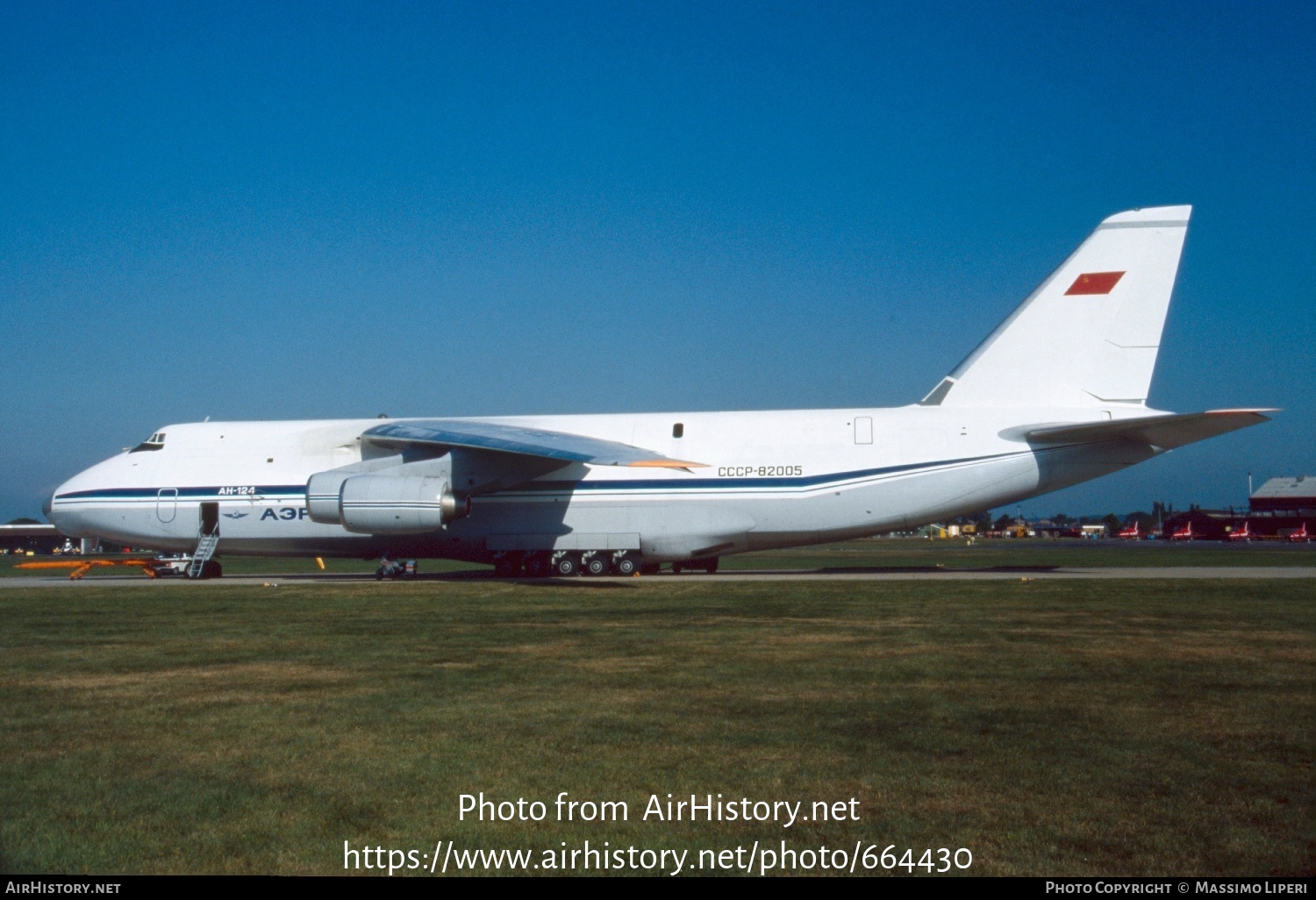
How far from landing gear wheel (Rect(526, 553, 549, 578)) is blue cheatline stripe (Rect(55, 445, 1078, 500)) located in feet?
5.55

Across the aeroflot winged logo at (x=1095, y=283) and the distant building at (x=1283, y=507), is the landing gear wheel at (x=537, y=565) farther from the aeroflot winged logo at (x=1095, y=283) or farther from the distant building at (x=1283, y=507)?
the distant building at (x=1283, y=507)

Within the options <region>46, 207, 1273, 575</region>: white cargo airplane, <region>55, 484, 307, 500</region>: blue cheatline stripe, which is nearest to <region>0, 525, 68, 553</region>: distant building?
<region>55, 484, 307, 500</region>: blue cheatline stripe

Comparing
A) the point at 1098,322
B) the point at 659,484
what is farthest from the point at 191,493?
the point at 1098,322

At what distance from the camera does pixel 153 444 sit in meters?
26.7

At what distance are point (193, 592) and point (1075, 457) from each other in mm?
18366

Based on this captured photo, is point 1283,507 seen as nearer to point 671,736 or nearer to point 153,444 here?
point 153,444

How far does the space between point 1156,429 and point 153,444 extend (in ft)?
78.1

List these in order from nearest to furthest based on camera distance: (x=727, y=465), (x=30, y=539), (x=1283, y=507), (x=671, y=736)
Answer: (x=671, y=736)
(x=727, y=465)
(x=30, y=539)
(x=1283, y=507)

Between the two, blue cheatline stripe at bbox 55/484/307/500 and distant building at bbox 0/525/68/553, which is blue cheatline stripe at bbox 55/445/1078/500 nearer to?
blue cheatline stripe at bbox 55/484/307/500

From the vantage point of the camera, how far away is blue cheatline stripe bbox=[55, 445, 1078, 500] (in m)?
22.9

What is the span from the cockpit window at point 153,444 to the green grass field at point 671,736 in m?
14.4

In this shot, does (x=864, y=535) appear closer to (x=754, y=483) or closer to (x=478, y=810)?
(x=754, y=483)

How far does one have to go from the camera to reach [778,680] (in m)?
8.74

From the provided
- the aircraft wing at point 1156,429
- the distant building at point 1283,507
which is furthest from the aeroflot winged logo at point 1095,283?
the distant building at point 1283,507
